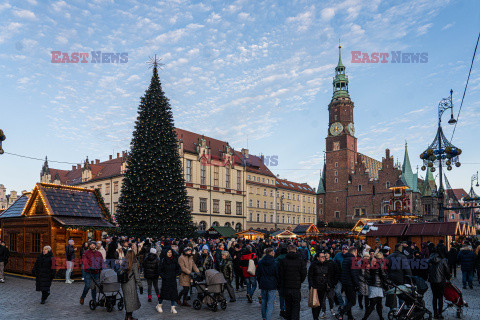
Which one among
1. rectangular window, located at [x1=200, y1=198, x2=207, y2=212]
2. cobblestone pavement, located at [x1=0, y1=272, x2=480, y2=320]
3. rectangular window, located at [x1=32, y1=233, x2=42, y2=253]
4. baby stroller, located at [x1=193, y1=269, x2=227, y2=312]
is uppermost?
rectangular window, located at [x1=200, y1=198, x2=207, y2=212]

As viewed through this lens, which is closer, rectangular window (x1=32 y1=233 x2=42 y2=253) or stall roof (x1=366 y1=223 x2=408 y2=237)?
rectangular window (x1=32 y1=233 x2=42 y2=253)

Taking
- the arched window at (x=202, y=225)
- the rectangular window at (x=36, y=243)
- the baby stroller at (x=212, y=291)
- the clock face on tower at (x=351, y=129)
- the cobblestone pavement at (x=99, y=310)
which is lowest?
the arched window at (x=202, y=225)

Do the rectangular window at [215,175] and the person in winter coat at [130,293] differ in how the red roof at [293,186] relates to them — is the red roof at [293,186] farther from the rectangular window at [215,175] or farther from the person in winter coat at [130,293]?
the person in winter coat at [130,293]

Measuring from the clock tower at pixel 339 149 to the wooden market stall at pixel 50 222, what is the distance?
7346 cm

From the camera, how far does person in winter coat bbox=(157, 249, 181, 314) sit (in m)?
10.8

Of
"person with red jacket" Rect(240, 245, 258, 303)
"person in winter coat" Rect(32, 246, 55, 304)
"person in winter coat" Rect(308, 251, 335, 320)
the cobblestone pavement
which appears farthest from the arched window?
"person in winter coat" Rect(308, 251, 335, 320)

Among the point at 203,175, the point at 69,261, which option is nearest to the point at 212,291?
the point at 69,261

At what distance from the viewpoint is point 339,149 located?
89.6 m

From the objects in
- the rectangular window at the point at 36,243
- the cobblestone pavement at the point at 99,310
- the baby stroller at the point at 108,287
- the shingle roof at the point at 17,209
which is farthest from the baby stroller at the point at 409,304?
the shingle roof at the point at 17,209

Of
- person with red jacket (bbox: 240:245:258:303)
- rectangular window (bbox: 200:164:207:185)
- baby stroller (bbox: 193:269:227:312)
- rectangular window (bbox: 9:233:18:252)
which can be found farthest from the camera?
rectangular window (bbox: 200:164:207:185)

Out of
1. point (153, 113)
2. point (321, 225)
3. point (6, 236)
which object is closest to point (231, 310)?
point (6, 236)

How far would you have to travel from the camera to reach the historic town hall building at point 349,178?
269ft

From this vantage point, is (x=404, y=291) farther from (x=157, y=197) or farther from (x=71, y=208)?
(x=157, y=197)

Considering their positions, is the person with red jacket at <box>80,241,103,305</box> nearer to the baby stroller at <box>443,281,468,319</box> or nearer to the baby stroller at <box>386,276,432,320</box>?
the baby stroller at <box>386,276,432,320</box>
